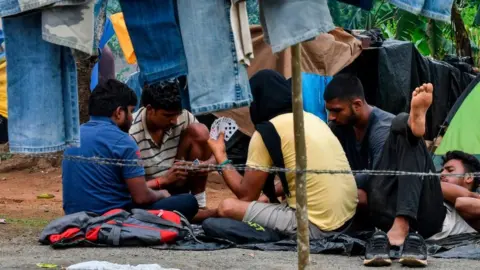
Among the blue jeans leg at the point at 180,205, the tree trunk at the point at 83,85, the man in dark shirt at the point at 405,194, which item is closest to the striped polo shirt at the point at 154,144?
the blue jeans leg at the point at 180,205

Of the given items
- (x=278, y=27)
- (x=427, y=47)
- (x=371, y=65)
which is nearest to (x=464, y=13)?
(x=427, y=47)

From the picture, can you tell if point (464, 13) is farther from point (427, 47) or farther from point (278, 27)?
point (278, 27)

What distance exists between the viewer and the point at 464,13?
61.1ft

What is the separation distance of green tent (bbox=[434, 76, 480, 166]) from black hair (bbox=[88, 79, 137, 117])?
118 inches

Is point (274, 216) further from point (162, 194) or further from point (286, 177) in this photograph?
point (162, 194)

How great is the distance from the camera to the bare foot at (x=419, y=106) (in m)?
5.26

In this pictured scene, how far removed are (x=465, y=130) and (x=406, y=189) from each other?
8.49 feet

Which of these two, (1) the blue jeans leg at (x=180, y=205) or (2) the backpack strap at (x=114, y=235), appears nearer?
(2) the backpack strap at (x=114, y=235)

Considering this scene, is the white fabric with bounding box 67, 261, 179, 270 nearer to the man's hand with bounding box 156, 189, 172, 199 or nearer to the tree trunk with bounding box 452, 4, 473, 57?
the man's hand with bounding box 156, 189, 172, 199

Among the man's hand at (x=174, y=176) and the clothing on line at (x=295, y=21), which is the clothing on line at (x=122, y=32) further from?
the clothing on line at (x=295, y=21)

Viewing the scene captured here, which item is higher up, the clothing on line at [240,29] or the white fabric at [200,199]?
the clothing on line at [240,29]

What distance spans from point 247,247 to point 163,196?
32.5 inches

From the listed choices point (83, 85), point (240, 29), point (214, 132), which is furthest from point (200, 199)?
point (83, 85)

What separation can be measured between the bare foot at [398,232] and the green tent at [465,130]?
7.25 feet
